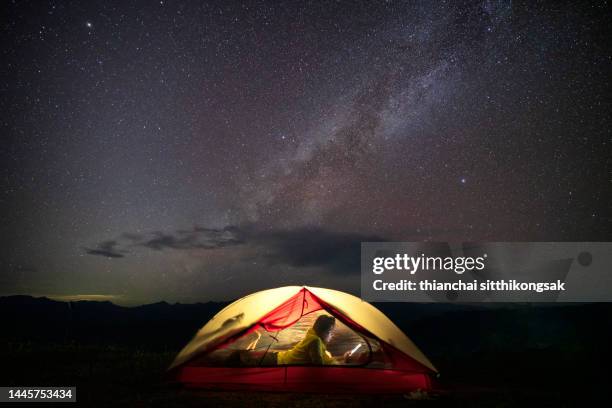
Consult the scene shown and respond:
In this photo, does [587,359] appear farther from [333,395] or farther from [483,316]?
[483,316]

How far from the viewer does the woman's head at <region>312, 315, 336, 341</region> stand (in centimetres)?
628

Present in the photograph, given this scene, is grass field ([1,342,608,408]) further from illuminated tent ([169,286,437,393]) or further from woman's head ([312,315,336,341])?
woman's head ([312,315,336,341])

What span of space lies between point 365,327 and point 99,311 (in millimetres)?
71878

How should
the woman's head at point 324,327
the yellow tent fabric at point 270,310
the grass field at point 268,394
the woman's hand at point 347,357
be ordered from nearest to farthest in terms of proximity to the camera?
the grass field at point 268,394 < the yellow tent fabric at point 270,310 < the woman's head at point 324,327 < the woman's hand at point 347,357

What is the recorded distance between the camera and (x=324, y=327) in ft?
20.7

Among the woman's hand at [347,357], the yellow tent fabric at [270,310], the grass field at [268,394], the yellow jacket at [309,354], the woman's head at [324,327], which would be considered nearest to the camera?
the grass field at [268,394]

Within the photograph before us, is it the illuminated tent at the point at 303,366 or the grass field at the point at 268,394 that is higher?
the illuminated tent at the point at 303,366

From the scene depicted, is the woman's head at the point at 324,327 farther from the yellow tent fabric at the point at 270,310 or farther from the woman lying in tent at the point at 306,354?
the yellow tent fabric at the point at 270,310

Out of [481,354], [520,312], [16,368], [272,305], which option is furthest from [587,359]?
[520,312]

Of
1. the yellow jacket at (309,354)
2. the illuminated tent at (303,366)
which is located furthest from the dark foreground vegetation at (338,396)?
the yellow jacket at (309,354)

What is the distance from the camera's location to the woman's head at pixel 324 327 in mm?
6281

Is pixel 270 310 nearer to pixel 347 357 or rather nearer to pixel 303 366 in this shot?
pixel 303 366

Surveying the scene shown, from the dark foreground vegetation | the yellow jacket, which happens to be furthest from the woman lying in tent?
the dark foreground vegetation

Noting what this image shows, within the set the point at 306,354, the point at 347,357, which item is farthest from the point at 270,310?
the point at 347,357
